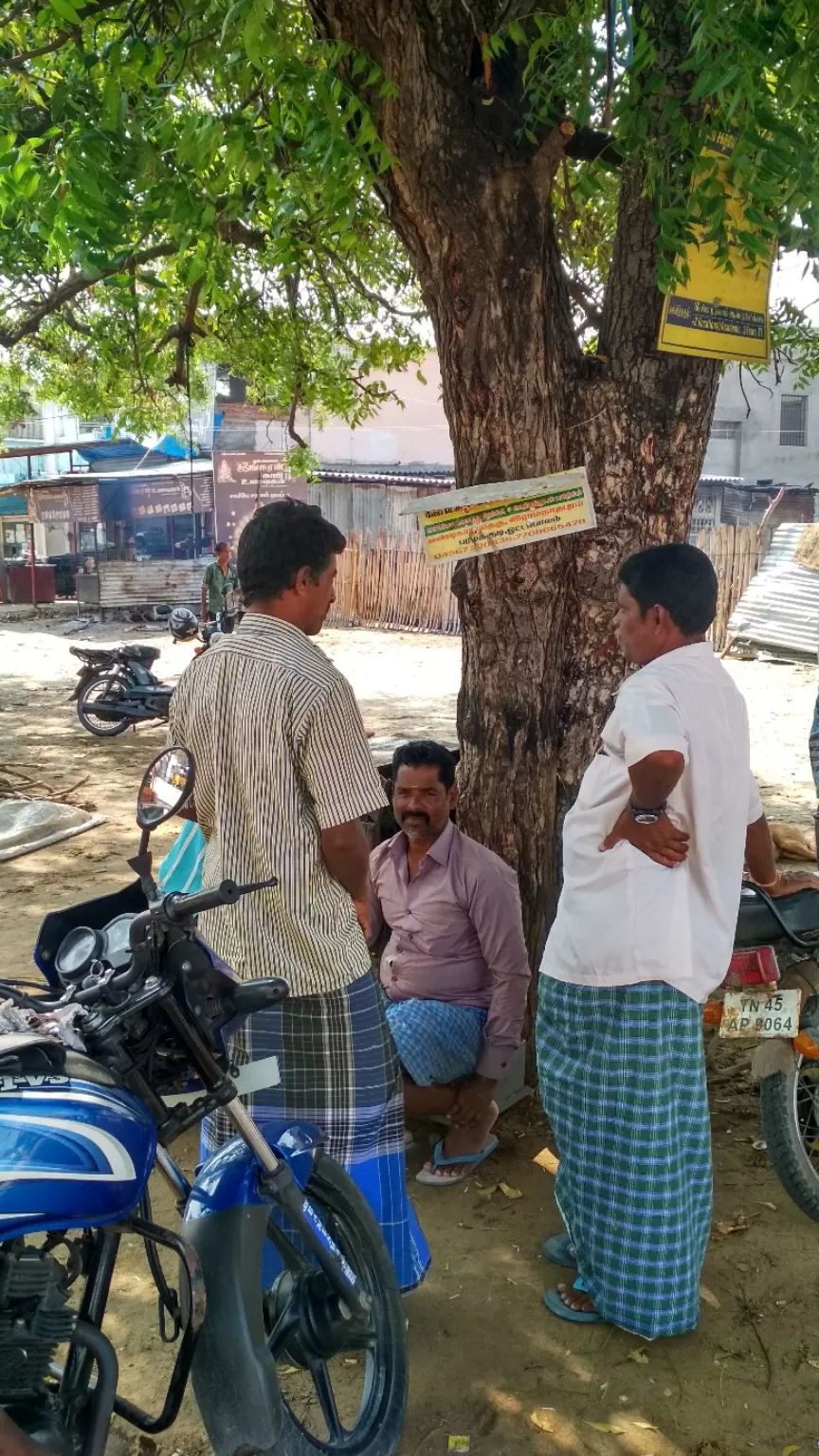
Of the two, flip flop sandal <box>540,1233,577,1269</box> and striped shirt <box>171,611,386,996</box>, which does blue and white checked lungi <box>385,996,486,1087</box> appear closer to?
flip flop sandal <box>540,1233,577,1269</box>

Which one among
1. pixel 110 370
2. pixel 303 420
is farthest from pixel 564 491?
pixel 303 420

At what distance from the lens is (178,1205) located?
2.18 meters

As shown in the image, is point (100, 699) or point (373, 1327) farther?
point (100, 699)

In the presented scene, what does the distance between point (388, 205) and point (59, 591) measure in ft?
87.8

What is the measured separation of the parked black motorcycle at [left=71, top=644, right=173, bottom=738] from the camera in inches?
453

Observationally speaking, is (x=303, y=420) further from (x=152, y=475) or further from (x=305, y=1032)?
(x=305, y=1032)

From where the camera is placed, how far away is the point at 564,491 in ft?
11.5

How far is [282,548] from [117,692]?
9.41 meters

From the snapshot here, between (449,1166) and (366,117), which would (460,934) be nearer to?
(449,1166)

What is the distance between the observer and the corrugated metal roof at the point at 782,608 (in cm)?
1670

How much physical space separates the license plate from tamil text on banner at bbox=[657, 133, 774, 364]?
72.8 inches

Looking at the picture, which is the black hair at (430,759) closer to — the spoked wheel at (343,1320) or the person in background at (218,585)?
the spoked wheel at (343,1320)

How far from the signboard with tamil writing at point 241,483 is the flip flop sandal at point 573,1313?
23664 mm

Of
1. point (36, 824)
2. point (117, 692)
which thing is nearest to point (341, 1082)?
point (36, 824)
